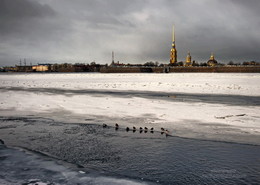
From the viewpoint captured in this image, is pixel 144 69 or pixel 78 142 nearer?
pixel 78 142

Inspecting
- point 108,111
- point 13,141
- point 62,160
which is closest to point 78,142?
point 62,160

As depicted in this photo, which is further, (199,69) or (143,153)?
(199,69)

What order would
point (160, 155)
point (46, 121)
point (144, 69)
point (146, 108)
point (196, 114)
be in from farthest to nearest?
point (144, 69)
point (146, 108)
point (196, 114)
point (46, 121)
point (160, 155)

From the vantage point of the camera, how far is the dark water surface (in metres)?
5.00

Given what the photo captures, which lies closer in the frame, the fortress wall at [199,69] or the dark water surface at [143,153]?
the dark water surface at [143,153]

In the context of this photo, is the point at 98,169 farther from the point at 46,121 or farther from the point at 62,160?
the point at 46,121

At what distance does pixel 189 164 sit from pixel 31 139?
14.8 feet

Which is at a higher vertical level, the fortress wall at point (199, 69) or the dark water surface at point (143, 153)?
the fortress wall at point (199, 69)

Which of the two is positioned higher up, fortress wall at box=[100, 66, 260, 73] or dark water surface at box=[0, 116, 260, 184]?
fortress wall at box=[100, 66, 260, 73]

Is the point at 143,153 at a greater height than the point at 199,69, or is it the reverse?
the point at 199,69

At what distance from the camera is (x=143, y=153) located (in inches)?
249

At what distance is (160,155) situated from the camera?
6117 millimetres

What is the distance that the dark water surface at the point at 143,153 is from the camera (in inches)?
197

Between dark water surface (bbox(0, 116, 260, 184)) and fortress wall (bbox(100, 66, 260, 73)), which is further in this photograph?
fortress wall (bbox(100, 66, 260, 73))
